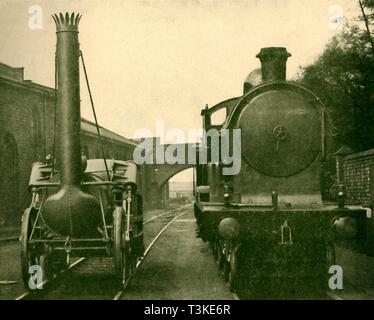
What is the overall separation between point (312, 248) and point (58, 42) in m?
4.38

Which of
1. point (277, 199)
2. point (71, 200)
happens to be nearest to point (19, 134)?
point (71, 200)

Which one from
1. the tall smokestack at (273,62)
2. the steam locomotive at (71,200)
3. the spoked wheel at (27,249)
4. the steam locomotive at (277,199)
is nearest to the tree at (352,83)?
the tall smokestack at (273,62)

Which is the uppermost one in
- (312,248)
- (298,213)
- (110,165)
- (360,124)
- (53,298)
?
(360,124)

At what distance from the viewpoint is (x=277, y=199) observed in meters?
7.88

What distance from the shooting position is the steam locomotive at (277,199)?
24.9ft

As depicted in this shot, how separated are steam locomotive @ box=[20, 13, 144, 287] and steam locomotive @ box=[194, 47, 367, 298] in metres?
1.30

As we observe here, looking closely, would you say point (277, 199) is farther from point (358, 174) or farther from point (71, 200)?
point (358, 174)

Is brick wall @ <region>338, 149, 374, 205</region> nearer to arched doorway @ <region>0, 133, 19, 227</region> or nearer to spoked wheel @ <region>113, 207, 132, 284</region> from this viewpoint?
spoked wheel @ <region>113, 207, 132, 284</region>

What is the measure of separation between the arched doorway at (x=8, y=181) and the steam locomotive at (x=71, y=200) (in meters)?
6.65

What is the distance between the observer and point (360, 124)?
50.5ft

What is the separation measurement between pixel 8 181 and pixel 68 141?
924 cm
